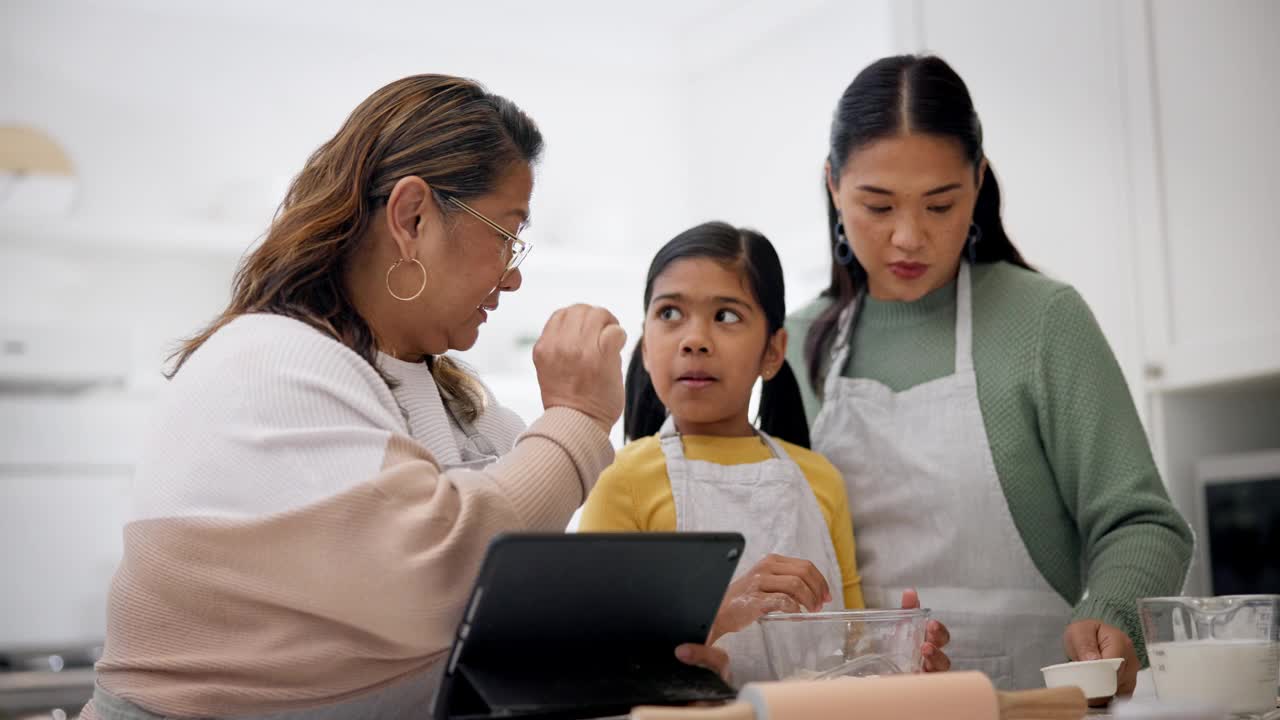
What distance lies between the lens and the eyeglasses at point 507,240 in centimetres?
112

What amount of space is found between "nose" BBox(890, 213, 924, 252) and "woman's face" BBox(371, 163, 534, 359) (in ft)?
1.99

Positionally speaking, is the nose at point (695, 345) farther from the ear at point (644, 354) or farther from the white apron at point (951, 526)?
the white apron at point (951, 526)

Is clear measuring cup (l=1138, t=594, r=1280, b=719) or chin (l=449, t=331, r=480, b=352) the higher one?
chin (l=449, t=331, r=480, b=352)

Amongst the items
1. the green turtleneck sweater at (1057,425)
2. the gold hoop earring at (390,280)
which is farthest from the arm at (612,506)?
the gold hoop earring at (390,280)

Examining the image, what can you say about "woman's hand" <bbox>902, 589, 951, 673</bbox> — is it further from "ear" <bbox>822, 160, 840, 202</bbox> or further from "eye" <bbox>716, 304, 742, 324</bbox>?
"ear" <bbox>822, 160, 840, 202</bbox>

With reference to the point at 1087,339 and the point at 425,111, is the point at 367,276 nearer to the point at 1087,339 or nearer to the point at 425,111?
the point at 425,111

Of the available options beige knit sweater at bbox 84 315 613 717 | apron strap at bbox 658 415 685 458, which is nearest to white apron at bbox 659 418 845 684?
apron strap at bbox 658 415 685 458

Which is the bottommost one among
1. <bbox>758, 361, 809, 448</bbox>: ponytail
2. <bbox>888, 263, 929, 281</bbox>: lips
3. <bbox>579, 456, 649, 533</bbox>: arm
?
<bbox>579, 456, 649, 533</bbox>: arm

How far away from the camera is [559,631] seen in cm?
84

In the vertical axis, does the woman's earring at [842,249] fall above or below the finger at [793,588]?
above

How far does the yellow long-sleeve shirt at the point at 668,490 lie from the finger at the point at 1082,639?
0.99 ft

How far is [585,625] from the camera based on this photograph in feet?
2.81

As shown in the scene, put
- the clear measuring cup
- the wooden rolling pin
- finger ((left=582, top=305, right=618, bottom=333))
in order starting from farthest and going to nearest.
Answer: finger ((left=582, top=305, right=618, bottom=333)) < the clear measuring cup < the wooden rolling pin

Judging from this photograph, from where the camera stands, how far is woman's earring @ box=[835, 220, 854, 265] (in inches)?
68.0
